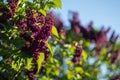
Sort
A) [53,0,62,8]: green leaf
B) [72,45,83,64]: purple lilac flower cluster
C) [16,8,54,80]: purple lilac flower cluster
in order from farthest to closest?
[72,45,83,64]: purple lilac flower cluster < [53,0,62,8]: green leaf < [16,8,54,80]: purple lilac flower cluster

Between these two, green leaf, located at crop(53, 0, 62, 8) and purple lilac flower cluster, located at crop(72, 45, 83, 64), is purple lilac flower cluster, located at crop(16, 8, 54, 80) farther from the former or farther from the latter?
purple lilac flower cluster, located at crop(72, 45, 83, 64)

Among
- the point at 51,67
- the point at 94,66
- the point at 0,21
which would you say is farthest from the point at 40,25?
the point at 94,66

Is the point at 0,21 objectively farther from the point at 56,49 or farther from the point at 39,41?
the point at 56,49

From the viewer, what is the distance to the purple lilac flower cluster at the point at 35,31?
15.1ft

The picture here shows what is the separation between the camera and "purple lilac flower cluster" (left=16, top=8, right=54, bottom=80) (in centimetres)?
462

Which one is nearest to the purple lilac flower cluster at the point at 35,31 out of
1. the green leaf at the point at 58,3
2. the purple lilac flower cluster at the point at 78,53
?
the green leaf at the point at 58,3

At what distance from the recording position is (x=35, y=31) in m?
4.65

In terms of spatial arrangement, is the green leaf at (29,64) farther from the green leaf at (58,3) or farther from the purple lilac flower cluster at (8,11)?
the green leaf at (58,3)

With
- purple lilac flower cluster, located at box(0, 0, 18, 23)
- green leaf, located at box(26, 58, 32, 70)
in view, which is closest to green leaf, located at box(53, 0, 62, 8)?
purple lilac flower cluster, located at box(0, 0, 18, 23)

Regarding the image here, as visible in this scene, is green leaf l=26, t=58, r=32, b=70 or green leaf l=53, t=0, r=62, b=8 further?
green leaf l=53, t=0, r=62, b=8

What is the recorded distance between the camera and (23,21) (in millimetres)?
4766

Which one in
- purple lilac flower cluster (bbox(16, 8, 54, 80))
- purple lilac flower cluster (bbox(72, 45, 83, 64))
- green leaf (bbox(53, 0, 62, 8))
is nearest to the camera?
purple lilac flower cluster (bbox(16, 8, 54, 80))

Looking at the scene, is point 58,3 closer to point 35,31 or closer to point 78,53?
point 35,31

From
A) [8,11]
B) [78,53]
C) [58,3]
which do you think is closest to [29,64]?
[8,11]
